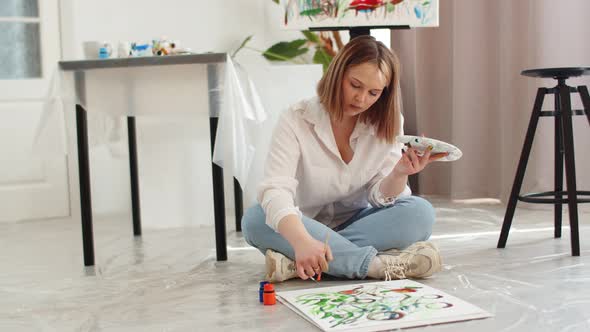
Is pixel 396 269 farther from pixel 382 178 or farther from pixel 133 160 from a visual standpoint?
pixel 133 160

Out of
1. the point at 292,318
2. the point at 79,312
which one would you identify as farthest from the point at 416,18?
the point at 79,312

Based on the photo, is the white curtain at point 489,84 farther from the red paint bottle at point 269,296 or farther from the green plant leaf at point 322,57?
the red paint bottle at point 269,296

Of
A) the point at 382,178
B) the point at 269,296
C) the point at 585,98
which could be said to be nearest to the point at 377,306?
the point at 269,296

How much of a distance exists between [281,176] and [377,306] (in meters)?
0.39

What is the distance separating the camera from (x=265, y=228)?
1.83 metres

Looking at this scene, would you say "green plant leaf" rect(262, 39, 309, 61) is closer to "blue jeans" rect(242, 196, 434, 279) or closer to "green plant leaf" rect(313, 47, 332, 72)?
"green plant leaf" rect(313, 47, 332, 72)

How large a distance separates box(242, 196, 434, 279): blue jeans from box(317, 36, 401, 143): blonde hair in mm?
180

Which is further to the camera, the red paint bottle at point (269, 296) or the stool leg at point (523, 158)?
A: the stool leg at point (523, 158)

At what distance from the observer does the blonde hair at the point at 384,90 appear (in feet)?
5.63

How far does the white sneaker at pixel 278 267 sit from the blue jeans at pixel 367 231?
2 cm

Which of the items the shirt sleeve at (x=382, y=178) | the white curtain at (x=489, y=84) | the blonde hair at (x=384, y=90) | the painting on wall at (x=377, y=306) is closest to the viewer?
the painting on wall at (x=377, y=306)

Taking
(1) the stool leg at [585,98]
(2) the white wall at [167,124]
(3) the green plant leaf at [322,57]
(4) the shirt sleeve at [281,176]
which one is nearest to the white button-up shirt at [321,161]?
(4) the shirt sleeve at [281,176]

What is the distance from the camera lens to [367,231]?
1.84 metres

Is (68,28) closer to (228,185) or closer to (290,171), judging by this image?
(228,185)
